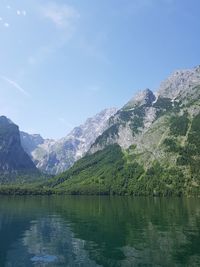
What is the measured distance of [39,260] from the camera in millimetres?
58281

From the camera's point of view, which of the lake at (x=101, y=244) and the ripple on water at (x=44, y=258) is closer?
the lake at (x=101, y=244)

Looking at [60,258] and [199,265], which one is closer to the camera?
[199,265]

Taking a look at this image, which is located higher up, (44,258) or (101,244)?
(101,244)

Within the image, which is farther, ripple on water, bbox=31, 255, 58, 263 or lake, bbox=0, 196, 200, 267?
ripple on water, bbox=31, 255, 58, 263

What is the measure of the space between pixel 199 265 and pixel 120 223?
179ft

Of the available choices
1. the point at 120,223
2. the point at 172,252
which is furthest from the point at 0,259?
the point at 120,223

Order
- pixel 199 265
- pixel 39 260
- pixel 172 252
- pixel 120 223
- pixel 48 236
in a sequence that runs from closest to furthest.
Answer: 1. pixel 199 265
2. pixel 39 260
3. pixel 172 252
4. pixel 48 236
5. pixel 120 223

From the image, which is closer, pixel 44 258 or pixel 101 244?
pixel 44 258

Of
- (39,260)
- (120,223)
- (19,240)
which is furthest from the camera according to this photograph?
(120,223)

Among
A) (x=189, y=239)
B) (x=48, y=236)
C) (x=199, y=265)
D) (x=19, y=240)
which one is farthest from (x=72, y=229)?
(x=199, y=265)

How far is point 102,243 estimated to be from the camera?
72312 millimetres

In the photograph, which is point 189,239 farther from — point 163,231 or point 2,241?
point 2,241

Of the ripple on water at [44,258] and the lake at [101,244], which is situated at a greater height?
the lake at [101,244]

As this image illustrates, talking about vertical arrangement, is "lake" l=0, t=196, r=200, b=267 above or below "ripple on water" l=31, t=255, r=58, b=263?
above
